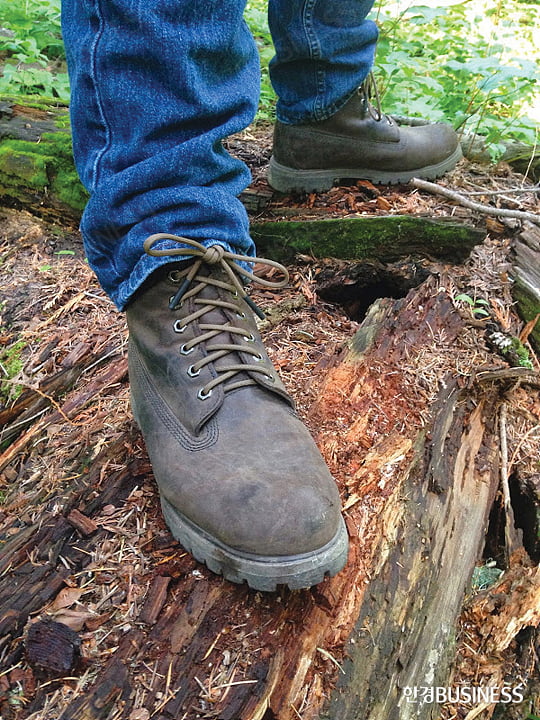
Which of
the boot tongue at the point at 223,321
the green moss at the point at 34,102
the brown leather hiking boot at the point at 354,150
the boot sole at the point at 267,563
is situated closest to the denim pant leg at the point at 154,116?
the boot tongue at the point at 223,321

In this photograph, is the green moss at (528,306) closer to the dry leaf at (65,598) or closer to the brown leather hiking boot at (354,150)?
the brown leather hiking boot at (354,150)

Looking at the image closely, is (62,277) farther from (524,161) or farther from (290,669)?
(524,161)

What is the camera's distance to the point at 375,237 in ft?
7.68

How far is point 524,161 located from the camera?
319 centimetres

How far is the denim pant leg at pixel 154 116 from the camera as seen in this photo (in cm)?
132

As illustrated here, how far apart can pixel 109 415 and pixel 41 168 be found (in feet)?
4.80

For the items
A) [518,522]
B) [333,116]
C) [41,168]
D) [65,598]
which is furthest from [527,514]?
[41,168]

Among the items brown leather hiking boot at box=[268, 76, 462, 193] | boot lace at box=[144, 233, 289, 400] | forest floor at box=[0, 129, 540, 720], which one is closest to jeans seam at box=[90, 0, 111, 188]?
boot lace at box=[144, 233, 289, 400]

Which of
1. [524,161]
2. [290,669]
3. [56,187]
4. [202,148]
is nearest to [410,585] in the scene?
[290,669]

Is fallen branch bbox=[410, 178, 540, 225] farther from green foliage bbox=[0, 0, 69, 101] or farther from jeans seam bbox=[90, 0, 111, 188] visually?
green foliage bbox=[0, 0, 69, 101]

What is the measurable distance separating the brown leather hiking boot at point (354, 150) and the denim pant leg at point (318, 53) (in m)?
0.08

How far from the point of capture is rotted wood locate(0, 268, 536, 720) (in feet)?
3.69

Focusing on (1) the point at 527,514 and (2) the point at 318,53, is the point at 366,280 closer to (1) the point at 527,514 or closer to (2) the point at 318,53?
(2) the point at 318,53

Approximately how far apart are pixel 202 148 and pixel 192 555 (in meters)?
0.99
